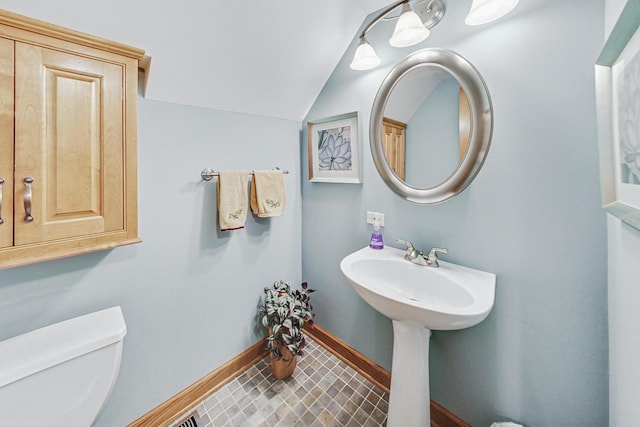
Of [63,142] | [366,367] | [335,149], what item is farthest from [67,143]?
[366,367]

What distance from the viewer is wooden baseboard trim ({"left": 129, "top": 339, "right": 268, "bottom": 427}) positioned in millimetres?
1294

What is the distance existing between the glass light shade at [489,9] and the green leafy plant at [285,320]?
172cm

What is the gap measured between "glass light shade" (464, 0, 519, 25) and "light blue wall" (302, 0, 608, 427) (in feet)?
0.40

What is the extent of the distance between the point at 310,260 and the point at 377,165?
96cm

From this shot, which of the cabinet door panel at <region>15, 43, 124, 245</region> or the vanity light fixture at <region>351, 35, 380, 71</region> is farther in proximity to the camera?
the vanity light fixture at <region>351, 35, 380, 71</region>

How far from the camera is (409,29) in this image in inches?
42.4

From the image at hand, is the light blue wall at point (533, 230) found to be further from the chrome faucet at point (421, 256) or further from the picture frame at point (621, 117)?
the picture frame at point (621, 117)

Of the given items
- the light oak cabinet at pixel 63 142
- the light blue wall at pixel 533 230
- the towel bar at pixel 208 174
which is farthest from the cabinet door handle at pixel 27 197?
the light blue wall at pixel 533 230

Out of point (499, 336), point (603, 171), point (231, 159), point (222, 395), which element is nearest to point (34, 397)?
point (222, 395)

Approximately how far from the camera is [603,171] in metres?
0.67

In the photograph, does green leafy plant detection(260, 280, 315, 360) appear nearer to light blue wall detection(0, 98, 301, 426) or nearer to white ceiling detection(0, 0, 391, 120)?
light blue wall detection(0, 98, 301, 426)

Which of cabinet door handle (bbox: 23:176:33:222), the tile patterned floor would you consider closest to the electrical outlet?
the tile patterned floor

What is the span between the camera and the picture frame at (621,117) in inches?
20.3

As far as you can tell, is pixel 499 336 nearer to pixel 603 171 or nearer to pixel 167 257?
pixel 603 171
